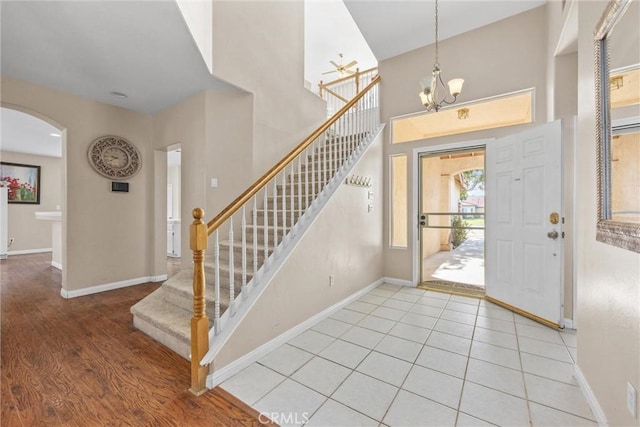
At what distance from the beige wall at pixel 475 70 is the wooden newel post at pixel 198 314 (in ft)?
10.4

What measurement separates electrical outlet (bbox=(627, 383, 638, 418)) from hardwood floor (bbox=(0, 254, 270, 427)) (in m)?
1.82

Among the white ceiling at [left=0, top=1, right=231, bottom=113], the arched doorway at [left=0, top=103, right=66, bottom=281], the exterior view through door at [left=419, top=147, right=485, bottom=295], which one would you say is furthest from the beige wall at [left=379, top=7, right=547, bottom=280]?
the arched doorway at [left=0, top=103, right=66, bottom=281]

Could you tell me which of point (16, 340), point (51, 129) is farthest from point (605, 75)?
point (51, 129)

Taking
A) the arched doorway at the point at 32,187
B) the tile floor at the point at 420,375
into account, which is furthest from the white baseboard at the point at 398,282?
the arched doorway at the point at 32,187

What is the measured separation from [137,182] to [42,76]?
1.64 m

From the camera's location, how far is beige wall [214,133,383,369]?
2160 millimetres

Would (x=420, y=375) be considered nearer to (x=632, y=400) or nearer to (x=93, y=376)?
(x=632, y=400)

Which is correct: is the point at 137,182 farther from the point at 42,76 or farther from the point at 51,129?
the point at 51,129

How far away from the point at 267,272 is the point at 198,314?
0.63m

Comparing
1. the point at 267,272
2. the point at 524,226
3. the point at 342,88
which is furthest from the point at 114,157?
the point at 524,226

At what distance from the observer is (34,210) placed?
7195 mm

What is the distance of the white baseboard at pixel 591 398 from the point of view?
4.80 feet

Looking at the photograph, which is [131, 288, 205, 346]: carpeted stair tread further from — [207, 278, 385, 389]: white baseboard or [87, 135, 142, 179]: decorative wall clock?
[87, 135, 142, 179]: decorative wall clock

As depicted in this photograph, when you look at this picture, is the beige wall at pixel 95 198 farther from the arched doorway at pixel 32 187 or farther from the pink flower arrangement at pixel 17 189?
the pink flower arrangement at pixel 17 189
